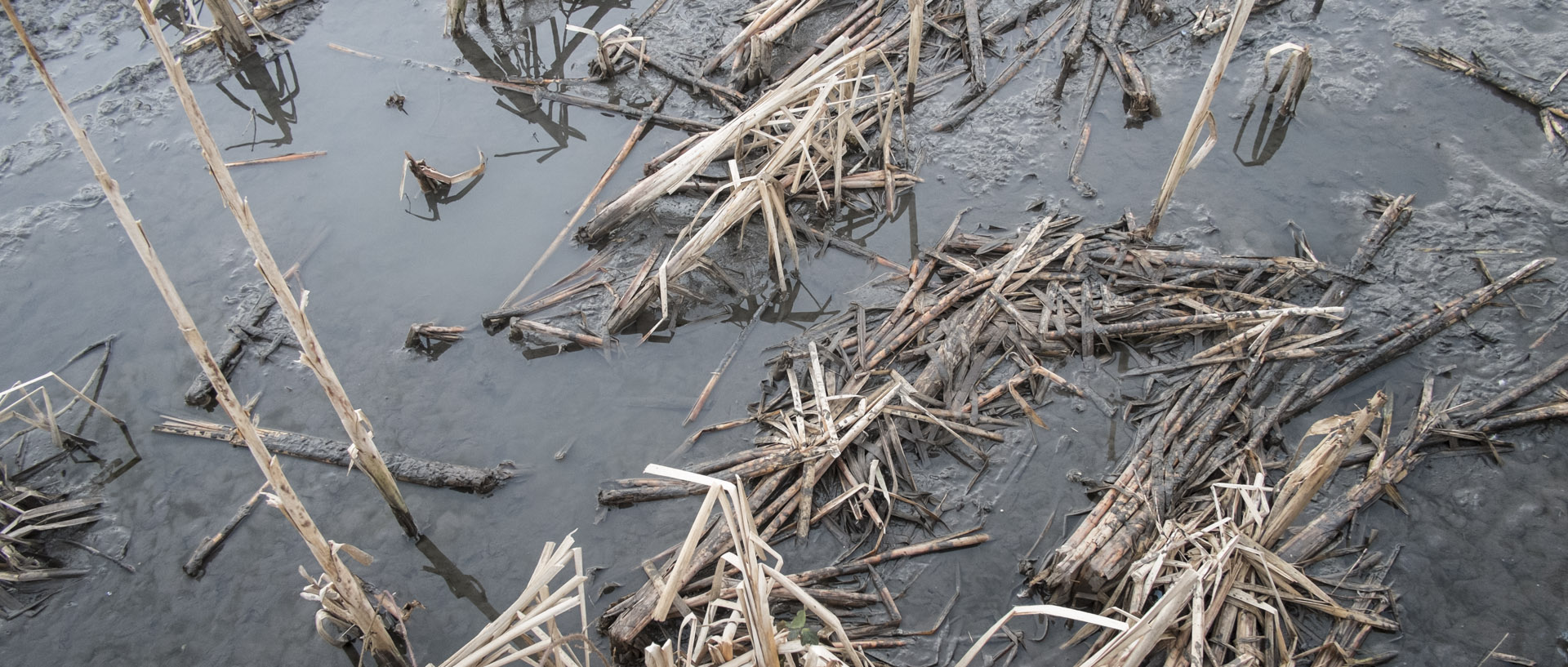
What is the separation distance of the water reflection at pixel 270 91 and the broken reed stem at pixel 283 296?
122 inches

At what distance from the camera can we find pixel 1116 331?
167 inches

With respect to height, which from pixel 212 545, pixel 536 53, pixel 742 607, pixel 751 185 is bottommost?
pixel 212 545

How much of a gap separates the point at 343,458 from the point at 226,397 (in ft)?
5.26

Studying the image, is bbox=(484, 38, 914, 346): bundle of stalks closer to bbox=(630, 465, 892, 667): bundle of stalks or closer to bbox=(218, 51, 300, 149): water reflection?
bbox=(630, 465, 892, 667): bundle of stalks

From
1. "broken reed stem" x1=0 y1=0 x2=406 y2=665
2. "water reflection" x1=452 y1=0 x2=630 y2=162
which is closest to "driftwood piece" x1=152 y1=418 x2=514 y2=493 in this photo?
"broken reed stem" x1=0 y1=0 x2=406 y2=665

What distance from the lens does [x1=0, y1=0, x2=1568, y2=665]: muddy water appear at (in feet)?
11.7

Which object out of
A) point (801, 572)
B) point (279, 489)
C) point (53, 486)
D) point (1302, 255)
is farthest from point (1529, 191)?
point (53, 486)

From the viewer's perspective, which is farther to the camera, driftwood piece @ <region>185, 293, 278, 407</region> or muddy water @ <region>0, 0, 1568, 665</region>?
driftwood piece @ <region>185, 293, 278, 407</region>

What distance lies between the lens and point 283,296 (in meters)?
2.73

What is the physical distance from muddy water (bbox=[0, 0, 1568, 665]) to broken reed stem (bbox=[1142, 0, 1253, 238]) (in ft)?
0.77

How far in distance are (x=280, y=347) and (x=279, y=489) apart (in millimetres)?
2181

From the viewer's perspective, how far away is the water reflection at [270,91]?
5825 mm

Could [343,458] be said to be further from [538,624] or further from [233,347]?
[538,624]

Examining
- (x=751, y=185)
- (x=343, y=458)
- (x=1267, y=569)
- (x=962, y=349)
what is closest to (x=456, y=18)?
(x=751, y=185)
